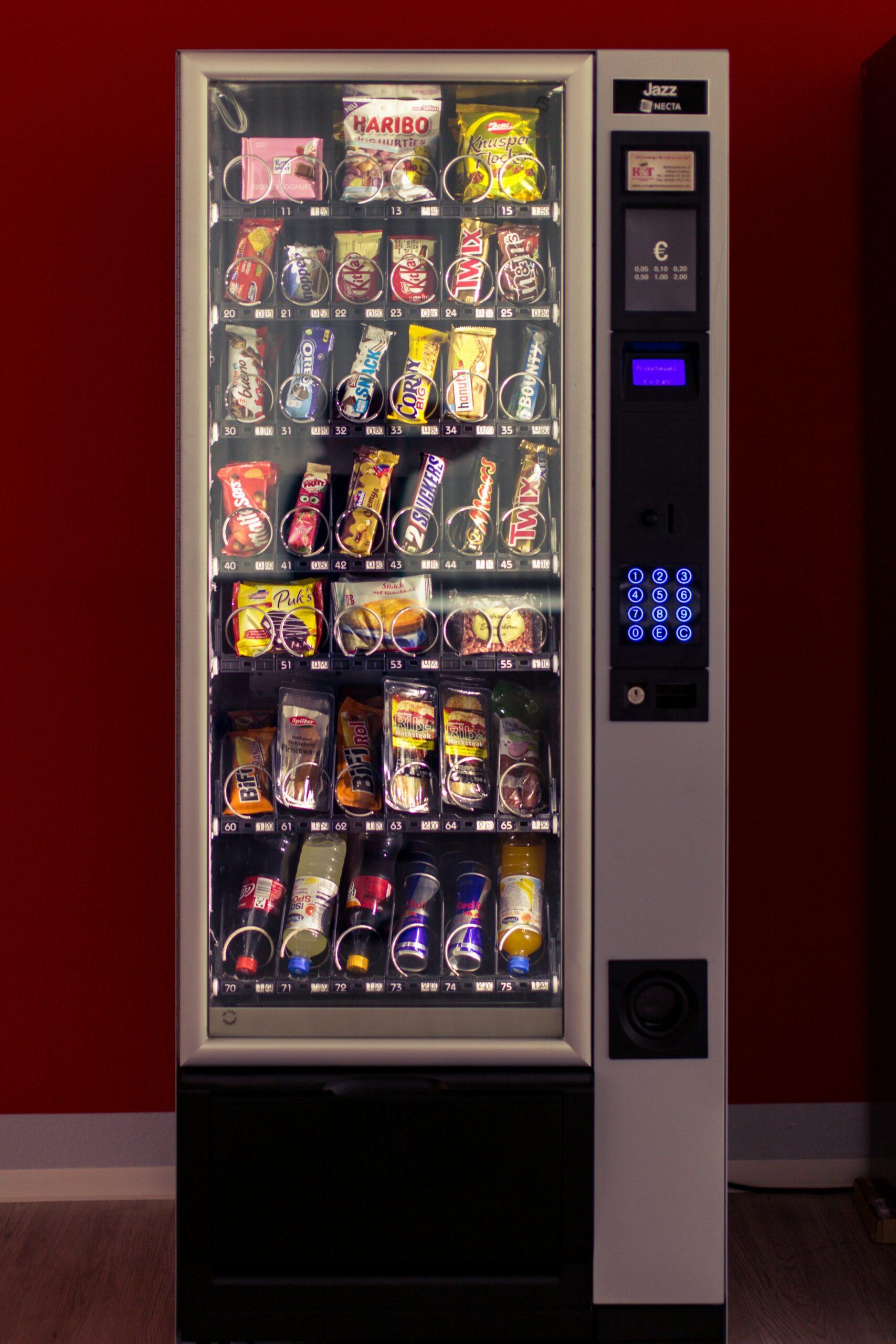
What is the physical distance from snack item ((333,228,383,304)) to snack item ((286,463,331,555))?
0.32 m

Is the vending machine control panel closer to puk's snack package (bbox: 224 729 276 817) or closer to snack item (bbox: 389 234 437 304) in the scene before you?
snack item (bbox: 389 234 437 304)

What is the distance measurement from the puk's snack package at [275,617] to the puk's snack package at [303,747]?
139mm

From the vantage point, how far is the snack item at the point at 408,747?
71.3 inches

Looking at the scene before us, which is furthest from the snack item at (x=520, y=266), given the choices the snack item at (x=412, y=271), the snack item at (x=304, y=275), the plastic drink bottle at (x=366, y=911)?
the plastic drink bottle at (x=366, y=911)

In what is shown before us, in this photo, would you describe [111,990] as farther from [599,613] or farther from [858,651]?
[858,651]

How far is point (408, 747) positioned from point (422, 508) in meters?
0.45

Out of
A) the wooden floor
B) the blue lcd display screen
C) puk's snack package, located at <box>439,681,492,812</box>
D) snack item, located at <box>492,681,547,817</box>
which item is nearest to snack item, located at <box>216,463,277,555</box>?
puk's snack package, located at <box>439,681,492,812</box>

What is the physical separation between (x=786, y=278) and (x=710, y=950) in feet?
5.16

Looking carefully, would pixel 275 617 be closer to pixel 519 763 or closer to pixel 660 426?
pixel 519 763

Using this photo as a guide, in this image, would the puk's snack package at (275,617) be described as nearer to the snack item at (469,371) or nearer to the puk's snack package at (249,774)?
the puk's snack package at (249,774)

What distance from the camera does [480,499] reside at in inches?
72.4

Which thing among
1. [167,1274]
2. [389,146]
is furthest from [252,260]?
[167,1274]

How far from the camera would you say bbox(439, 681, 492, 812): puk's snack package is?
1.82 metres

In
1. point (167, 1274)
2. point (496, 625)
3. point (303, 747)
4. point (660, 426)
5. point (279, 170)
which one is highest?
point (279, 170)
